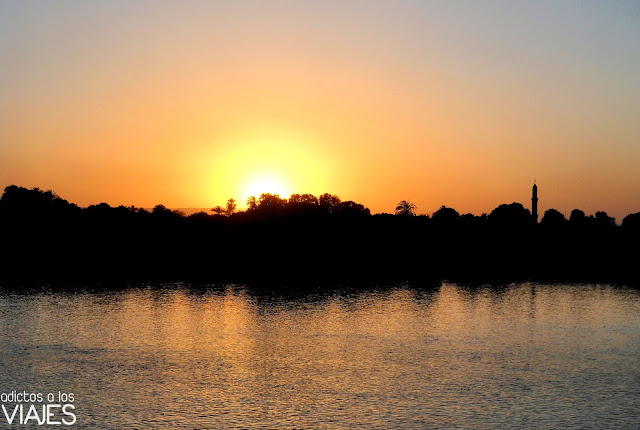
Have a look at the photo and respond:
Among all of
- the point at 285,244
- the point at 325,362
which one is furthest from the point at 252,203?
the point at 325,362

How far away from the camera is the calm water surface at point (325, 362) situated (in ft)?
114

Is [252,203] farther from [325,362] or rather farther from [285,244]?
[325,362]

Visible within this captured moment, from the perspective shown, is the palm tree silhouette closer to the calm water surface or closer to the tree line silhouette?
the tree line silhouette

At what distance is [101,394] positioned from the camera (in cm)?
3747

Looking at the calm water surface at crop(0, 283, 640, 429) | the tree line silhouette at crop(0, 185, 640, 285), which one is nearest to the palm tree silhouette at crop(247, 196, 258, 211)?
the tree line silhouette at crop(0, 185, 640, 285)

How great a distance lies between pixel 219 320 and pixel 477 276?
7542 centimetres

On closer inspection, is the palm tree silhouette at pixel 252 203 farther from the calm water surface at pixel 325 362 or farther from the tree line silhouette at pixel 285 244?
the calm water surface at pixel 325 362

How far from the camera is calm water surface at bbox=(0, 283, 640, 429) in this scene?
114ft

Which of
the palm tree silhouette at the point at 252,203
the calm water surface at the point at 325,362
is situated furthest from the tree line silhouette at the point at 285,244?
the calm water surface at the point at 325,362

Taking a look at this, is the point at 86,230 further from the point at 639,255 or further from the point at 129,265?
the point at 639,255

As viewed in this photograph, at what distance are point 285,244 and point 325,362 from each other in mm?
119935

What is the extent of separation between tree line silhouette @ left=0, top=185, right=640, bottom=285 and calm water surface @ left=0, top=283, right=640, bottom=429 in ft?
187

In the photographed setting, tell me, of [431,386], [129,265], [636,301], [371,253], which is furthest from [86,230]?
[431,386]

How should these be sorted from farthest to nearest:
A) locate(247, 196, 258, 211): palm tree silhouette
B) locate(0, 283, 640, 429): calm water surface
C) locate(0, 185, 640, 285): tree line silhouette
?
locate(247, 196, 258, 211): palm tree silhouette < locate(0, 185, 640, 285): tree line silhouette < locate(0, 283, 640, 429): calm water surface
